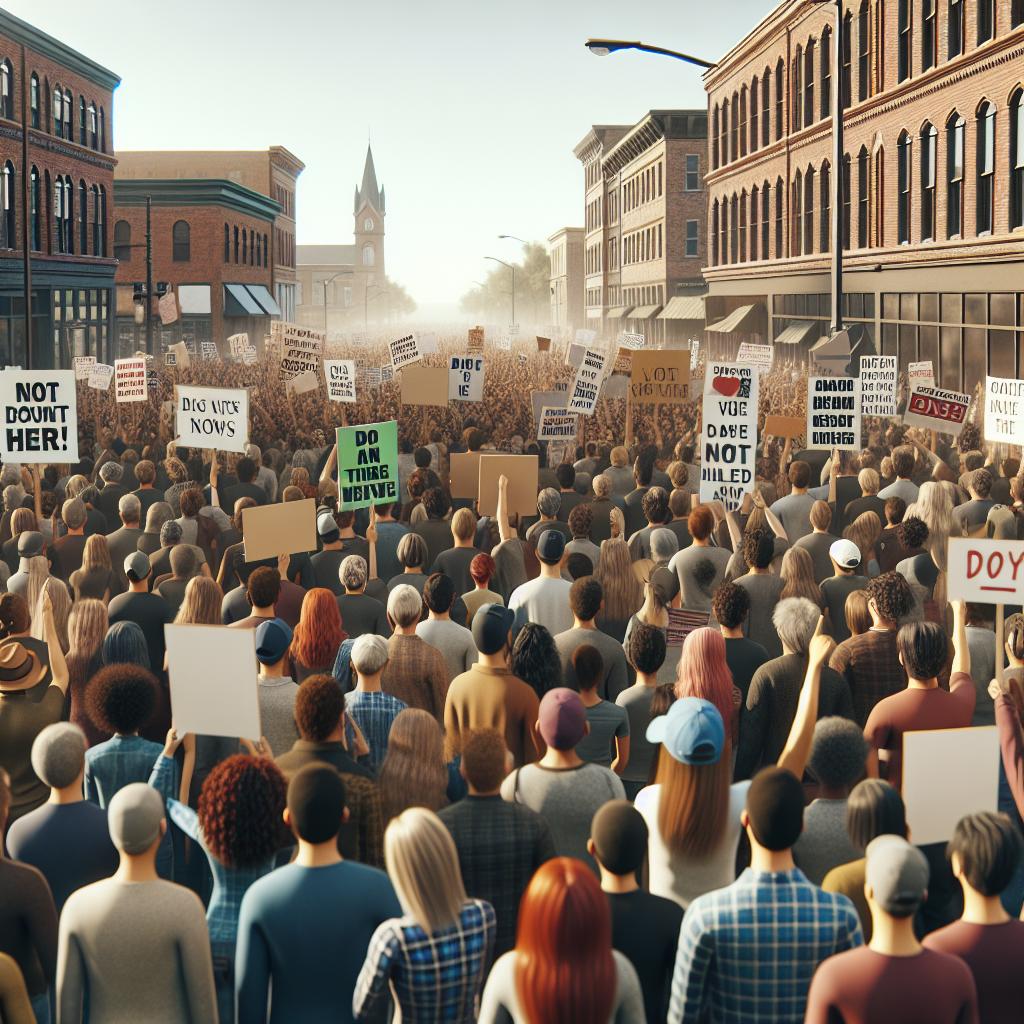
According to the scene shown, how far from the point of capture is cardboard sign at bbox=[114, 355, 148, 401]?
18.8 m

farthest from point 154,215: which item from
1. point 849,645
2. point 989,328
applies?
point 849,645

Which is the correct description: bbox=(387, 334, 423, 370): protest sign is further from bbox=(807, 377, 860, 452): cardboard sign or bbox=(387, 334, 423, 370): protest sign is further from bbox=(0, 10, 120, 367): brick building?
bbox=(0, 10, 120, 367): brick building

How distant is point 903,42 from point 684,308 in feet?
105

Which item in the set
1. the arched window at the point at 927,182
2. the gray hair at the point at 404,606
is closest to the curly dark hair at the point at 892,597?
the gray hair at the point at 404,606

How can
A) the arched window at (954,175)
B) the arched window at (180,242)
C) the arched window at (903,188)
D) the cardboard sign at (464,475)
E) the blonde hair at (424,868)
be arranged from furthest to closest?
the arched window at (180,242) → the arched window at (903,188) → the arched window at (954,175) → the cardboard sign at (464,475) → the blonde hair at (424,868)

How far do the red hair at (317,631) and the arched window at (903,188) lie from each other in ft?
91.4

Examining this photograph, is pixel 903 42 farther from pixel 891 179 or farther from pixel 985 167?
pixel 985 167

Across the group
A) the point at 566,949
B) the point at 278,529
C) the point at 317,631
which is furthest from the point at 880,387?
the point at 566,949

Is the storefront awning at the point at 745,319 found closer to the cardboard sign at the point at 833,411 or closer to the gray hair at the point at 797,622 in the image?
the cardboard sign at the point at 833,411

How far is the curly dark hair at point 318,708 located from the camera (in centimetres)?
576

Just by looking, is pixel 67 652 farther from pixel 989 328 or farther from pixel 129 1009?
pixel 989 328

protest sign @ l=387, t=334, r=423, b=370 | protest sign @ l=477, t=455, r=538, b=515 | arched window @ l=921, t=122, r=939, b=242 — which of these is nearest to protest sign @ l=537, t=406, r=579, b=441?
protest sign @ l=477, t=455, r=538, b=515

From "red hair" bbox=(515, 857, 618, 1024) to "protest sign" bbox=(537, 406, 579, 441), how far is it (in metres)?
12.8

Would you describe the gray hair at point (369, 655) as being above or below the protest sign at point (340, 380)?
below
